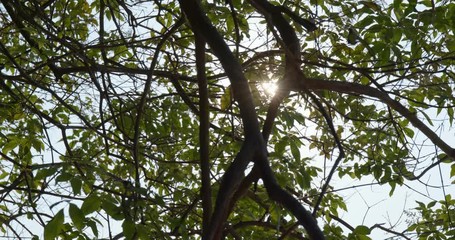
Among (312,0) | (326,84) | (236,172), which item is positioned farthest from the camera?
(312,0)

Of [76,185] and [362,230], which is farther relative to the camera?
[362,230]

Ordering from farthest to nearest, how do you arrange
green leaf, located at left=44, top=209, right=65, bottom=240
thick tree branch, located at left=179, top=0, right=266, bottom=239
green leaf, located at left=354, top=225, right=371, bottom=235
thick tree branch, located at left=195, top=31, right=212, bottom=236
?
1. green leaf, located at left=354, top=225, right=371, bottom=235
2. thick tree branch, located at left=195, top=31, right=212, bottom=236
3. green leaf, located at left=44, top=209, right=65, bottom=240
4. thick tree branch, located at left=179, top=0, right=266, bottom=239

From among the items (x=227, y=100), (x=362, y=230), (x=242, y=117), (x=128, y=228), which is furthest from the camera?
(x=227, y=100)

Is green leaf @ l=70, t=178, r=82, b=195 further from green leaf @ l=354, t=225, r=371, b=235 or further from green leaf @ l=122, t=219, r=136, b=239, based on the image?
green leaf @ l=354, t=225, r=371, b=235

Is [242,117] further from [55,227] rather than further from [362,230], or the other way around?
[362,230]

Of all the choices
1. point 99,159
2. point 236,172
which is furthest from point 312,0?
point 236,172

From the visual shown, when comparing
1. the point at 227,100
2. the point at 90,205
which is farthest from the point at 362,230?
the point at 90,205

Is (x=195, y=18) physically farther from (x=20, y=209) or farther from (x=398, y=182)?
(x=398, y=182)

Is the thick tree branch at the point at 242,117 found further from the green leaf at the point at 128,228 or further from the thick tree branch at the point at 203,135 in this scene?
the green leaf at the point at 128,228

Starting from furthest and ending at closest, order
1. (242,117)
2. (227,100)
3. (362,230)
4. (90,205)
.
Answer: (227,100)
(362,230)
(90,205)
(242,117)

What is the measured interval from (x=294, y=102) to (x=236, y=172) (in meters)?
2.26

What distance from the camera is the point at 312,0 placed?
10.5 feet

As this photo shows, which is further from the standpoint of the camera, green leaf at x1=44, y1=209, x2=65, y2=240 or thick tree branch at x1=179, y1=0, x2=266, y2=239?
green leaf at x1=44, y1=209, x2=65, y2=240

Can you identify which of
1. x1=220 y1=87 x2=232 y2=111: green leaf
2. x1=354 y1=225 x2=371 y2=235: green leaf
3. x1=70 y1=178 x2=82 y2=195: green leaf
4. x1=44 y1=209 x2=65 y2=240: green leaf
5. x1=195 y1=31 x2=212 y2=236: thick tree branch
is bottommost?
x1=44 y1=209 x2=65 y2=240: green leaf
